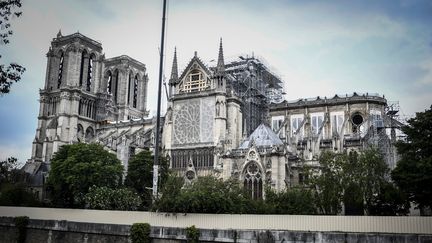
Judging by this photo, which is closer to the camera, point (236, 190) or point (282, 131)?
point (236, 190)

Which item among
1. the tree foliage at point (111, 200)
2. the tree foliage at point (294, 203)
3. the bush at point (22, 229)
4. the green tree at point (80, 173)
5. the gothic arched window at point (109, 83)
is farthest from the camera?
the gothic arched window at point (109, 83)

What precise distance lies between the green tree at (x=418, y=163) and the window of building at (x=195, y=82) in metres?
30.5

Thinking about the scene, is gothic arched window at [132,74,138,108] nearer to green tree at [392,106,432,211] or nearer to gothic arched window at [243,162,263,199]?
gothic arched window at [243,162,263,199]

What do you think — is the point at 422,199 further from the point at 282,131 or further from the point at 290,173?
the point at 282,131

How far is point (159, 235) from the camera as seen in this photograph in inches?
988

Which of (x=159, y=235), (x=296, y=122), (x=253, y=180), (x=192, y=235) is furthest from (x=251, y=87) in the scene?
(x=192, y=235)

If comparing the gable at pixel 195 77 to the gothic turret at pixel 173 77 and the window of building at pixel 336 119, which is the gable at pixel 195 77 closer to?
the gothic turret at pixel 173 77

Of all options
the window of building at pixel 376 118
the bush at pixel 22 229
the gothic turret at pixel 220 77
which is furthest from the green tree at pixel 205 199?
the window of building at pixel 376 118

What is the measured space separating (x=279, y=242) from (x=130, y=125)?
55855mm

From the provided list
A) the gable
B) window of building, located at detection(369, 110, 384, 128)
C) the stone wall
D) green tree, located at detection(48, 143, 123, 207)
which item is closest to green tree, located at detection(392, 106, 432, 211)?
the stone wall

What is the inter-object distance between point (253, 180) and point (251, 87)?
19.1 m

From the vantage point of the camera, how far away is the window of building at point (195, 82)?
5589cm

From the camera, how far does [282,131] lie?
57.9 metres

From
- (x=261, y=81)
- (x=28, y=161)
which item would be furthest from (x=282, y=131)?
(x=28, y=161)
